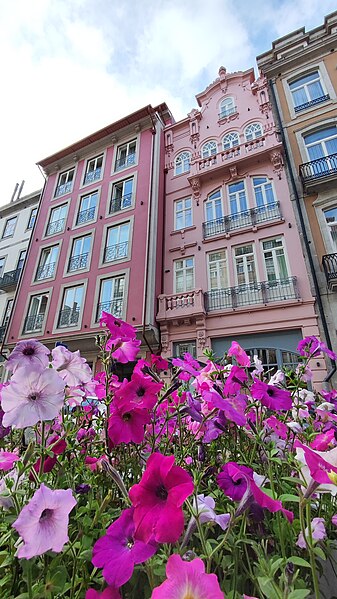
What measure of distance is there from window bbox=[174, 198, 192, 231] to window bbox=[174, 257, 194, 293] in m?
1.71

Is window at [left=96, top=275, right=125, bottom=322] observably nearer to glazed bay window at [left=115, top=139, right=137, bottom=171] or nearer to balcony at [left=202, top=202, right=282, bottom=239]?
balcony at [left=202, top=202, right=282, bottom=239]

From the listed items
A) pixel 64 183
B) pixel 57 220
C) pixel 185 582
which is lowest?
pixel 185 582

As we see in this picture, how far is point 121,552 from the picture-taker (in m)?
0.56

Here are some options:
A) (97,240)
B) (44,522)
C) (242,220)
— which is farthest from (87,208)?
(44,522)

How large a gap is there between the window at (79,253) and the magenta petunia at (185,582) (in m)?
12.2

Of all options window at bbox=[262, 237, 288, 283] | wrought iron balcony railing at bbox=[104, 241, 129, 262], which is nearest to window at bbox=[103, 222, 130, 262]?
Answer: wrought iron balcony railing at bbox=[104, 241, 129, 262]

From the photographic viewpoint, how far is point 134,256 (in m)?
10.9

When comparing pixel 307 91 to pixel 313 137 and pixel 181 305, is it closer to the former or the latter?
pixel 313 137

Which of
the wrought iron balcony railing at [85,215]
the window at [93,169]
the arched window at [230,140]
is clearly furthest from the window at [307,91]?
the wrought iron balcony railing at [85,215]

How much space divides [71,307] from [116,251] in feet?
9.64

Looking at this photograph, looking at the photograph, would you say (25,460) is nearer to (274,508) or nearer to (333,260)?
(274,508)

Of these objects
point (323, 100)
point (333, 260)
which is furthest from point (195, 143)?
point (333, 260)

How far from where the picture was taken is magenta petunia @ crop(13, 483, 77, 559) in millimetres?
539

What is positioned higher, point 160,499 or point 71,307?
point 71,307
